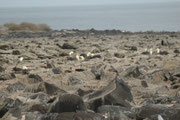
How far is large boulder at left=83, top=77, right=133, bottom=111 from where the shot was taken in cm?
417

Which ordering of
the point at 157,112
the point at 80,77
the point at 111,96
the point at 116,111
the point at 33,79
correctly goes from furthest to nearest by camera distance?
the point at 80,77
the point at 33,79
the point at 111,96
the point at 116,111
the point at 157,112

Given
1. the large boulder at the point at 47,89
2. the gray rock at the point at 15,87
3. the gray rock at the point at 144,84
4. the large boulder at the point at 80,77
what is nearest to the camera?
the large boulder at the point at 47,89

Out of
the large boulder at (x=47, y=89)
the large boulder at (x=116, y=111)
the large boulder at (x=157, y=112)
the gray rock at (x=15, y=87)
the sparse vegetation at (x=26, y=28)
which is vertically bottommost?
the sparse vegetation at (x=26, y=28)

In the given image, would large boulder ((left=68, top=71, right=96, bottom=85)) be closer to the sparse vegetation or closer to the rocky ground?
the rocky ground

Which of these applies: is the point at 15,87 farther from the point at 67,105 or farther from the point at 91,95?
the point at 67,105

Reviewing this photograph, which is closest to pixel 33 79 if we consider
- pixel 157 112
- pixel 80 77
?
pixel 80 77

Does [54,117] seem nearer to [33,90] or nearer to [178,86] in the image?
[33,90]

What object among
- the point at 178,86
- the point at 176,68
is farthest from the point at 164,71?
the point at 178,86

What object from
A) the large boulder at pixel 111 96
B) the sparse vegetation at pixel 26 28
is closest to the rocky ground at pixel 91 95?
the large boulder at pixel 111 96

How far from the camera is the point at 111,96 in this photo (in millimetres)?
4297

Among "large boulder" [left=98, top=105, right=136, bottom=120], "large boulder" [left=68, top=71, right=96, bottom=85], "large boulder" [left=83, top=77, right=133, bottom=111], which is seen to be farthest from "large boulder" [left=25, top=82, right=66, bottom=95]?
"large boulder" [left=98, top=105, right=136, bottom=120]

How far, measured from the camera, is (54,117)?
140 inches

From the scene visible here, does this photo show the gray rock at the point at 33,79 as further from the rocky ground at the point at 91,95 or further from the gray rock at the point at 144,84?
the gray rock at the point at 144,84

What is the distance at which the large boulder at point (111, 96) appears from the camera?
417cm
